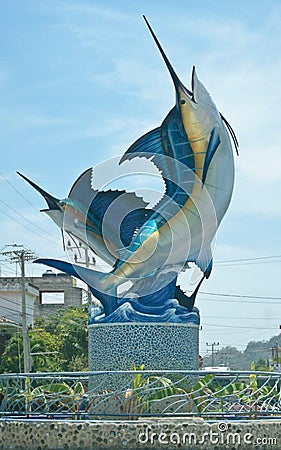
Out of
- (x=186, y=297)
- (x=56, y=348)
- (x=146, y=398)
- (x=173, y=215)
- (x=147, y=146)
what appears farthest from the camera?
(x=56, y=348)

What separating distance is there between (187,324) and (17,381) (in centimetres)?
444

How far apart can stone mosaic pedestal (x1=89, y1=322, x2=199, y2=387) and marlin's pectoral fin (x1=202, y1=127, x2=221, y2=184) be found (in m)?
3.46

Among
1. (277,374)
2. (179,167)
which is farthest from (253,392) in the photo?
(179,167)

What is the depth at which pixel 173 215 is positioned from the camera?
1808cm

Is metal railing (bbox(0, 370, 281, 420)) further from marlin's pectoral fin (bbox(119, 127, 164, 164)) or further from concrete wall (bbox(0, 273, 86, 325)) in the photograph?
concrete wall (bbox(0, 273, 86, 325))

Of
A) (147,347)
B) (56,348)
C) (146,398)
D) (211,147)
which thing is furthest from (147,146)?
(56,348)

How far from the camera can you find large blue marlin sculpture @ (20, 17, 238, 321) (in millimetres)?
17891

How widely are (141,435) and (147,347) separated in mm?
4507

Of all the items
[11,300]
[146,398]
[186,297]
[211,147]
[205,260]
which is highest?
[211,147]

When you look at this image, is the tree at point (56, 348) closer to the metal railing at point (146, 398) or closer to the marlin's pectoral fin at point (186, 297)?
the marlin's pectoral fin at point (186, 297)

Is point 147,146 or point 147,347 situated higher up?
point 147,146

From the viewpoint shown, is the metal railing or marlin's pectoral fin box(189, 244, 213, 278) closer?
the metal railing

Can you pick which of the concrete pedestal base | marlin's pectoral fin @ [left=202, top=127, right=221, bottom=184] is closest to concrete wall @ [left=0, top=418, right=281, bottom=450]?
the concrete pedestal base

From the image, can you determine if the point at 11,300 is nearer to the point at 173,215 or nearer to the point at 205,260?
the point at 205,260
